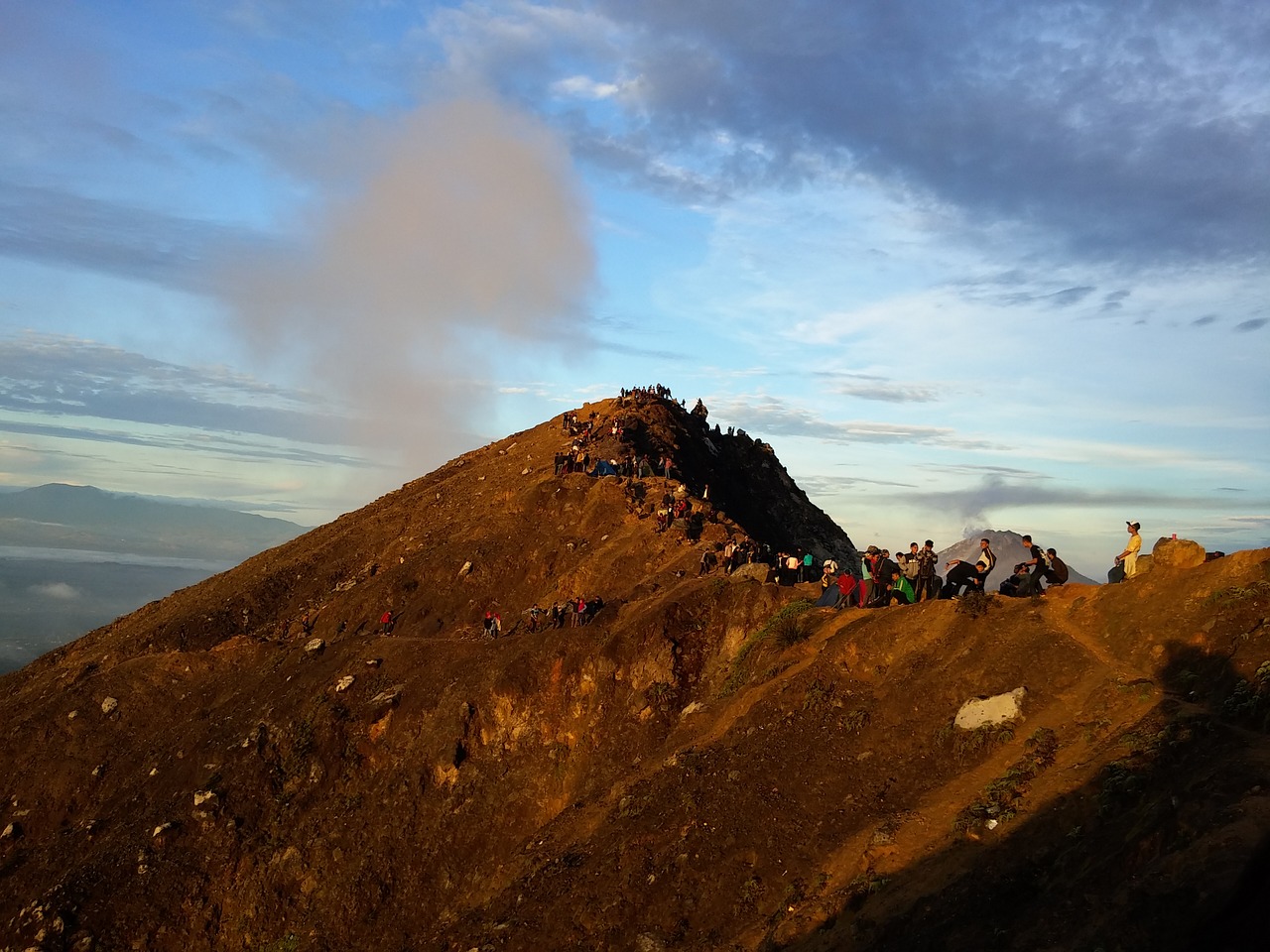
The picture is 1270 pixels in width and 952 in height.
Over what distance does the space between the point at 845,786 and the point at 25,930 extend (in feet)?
94.4

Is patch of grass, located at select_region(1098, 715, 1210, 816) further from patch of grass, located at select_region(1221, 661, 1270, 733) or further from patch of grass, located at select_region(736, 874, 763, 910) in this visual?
patch of grass, located at select_region(736, 874, 763, 910)

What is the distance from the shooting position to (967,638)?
953 inches

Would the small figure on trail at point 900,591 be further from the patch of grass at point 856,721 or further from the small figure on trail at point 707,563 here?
the small figure on trail at point 707,563

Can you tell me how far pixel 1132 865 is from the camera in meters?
13.6

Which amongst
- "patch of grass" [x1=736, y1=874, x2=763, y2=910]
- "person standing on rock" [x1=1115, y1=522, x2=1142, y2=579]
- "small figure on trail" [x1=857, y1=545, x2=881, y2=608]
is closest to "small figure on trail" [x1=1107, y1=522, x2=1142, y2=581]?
"person standing on rock" [x1=1115, y1=522, x2=1142, y2=579]

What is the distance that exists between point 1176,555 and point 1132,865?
36.7 feet

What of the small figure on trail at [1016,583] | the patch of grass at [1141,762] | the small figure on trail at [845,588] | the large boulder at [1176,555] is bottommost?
the patch of grass at [1141,762]

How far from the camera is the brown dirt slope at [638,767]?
15867 millimetres

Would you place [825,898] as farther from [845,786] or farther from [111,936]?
[111,936]

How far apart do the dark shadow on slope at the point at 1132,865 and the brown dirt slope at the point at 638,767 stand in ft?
0.20

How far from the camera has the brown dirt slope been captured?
52.1 ft

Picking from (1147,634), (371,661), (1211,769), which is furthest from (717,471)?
(1211,769)

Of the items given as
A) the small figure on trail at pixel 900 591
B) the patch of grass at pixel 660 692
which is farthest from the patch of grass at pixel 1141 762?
the patch of grass at pixel 660 692

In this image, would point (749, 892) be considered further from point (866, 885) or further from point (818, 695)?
point (818, 695)
